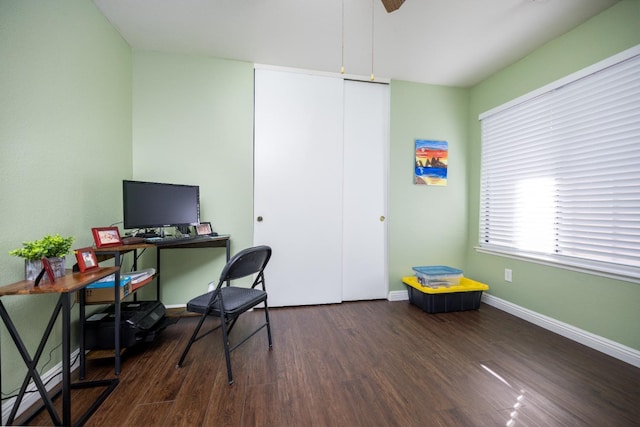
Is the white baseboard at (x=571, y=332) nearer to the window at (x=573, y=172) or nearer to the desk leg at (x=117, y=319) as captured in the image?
the window at (x=573, y=172)

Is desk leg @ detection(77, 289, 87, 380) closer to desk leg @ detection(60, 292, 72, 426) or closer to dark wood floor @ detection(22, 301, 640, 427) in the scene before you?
dark wood floor @ detection(22, 301, 640, 427)

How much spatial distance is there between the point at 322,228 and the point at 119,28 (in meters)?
2.60

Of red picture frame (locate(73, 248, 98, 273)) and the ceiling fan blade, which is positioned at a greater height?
the ceiling fan blade

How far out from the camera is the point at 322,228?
109 inches

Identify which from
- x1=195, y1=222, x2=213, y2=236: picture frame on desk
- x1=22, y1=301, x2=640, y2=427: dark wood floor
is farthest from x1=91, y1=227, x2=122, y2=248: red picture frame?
x1=22, y1=301, x2=640, y2=427: dark wood floor

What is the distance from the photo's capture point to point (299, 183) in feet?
8.91

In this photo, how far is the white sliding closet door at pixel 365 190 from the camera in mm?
2859

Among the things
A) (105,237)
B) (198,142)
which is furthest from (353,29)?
(105,237)

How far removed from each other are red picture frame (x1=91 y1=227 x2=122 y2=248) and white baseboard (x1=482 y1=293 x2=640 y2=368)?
143 inches

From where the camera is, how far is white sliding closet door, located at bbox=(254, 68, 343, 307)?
2.65 meters

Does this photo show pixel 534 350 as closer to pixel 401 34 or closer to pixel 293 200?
pixel 293 200

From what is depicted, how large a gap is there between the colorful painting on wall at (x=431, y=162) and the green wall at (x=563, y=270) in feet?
1.26

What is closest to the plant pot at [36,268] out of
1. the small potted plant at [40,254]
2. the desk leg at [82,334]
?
the small potted plant at [40,254]

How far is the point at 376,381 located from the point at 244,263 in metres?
1.13
